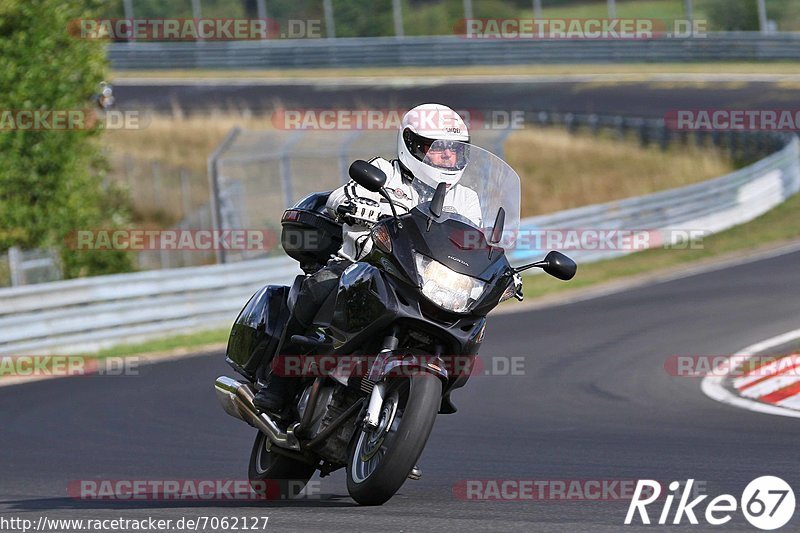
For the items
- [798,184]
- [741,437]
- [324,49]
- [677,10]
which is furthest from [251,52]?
[741,437]

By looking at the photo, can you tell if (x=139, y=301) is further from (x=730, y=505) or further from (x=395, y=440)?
(x=730, y=505)

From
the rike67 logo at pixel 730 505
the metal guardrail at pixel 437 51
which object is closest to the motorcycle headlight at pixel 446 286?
the rike67 logo at pixel 730 505

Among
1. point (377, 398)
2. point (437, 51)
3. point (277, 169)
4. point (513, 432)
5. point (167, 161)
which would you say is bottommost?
point (167, 161)

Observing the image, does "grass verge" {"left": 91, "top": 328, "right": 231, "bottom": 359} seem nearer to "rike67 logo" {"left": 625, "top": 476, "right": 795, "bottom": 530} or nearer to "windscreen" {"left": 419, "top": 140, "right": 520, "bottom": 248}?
"windscreen" {"left": 419, "top": 140, "right": 520, "bottom": 248}

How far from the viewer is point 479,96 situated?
39562mm

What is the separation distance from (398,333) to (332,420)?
697 millimetres

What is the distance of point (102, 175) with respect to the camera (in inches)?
880

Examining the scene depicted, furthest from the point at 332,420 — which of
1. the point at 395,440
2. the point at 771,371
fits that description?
the point at 771,371

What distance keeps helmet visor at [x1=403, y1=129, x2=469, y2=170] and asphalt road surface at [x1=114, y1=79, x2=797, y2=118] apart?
2844cm

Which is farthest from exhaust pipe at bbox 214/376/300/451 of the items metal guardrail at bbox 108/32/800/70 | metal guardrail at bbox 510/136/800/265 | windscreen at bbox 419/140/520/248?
metal guardrail at bbox 108/32/800/70

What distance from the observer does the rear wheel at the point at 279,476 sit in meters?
7.54

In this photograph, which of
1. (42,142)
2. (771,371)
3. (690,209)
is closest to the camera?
(771,371)

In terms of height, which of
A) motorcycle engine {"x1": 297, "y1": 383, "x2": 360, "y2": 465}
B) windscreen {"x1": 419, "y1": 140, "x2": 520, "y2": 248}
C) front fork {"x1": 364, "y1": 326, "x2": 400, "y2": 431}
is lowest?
motorcycle engine {"x1": 297, "y1": 383, "x2": 360, "y2": 465}

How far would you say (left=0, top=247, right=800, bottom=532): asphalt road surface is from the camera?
20.9 ft
